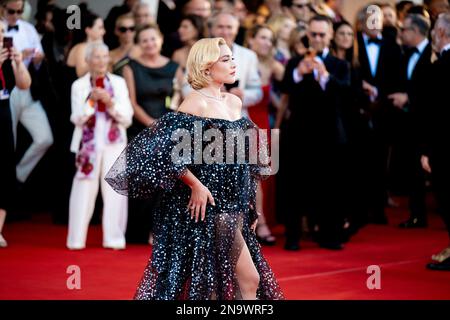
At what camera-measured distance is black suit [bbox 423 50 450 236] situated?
8.81m

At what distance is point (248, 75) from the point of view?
1033 cm

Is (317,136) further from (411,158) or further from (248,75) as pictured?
(411,158)

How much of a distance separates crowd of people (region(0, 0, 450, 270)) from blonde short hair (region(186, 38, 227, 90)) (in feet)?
10.0

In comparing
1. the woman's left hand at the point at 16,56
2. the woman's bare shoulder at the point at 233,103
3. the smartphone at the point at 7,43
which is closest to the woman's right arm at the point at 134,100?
the woman's left hand at the point at 16,56

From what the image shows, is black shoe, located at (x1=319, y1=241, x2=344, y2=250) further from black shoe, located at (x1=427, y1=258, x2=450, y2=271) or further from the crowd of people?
black shoe, located at (x1=427, y1=258, x2=450, y2=271)

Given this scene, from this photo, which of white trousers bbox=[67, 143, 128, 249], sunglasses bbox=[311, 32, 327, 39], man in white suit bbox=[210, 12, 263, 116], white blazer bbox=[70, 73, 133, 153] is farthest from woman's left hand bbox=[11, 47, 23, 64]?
sunglasses bbox=[311, 32, 327, 39]

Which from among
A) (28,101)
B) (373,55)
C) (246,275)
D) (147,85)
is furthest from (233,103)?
(373,55)

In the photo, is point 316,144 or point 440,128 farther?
point 316,144

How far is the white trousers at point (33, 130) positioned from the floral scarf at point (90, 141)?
3.96 feet

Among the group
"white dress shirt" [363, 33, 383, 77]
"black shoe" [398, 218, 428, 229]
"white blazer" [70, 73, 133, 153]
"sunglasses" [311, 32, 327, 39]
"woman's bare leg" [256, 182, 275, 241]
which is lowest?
"black shoe" [398, 218, 428, 229]

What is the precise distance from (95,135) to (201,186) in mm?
3830
